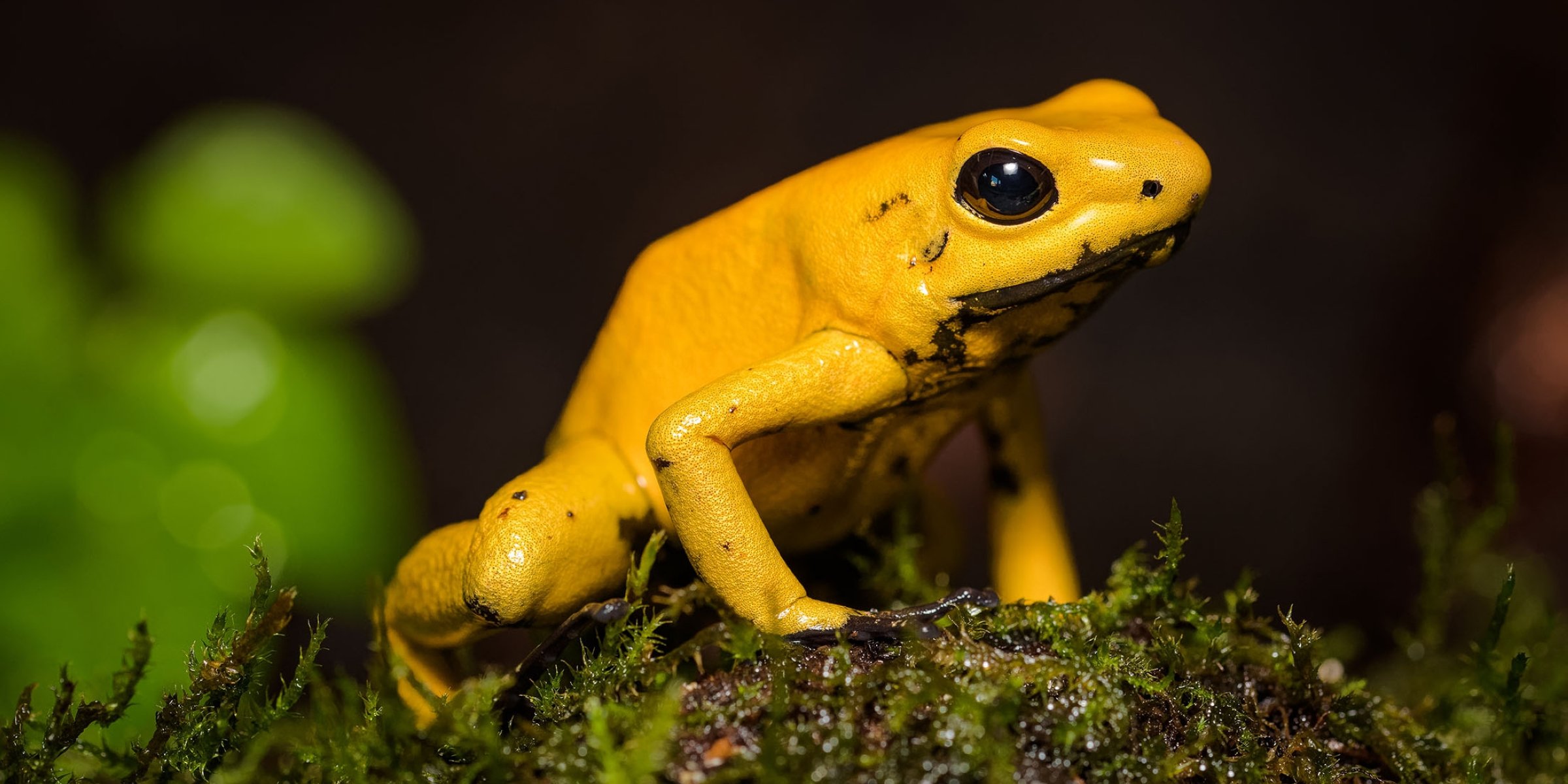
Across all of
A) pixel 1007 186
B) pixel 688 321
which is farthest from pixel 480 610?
pixel 1007 186

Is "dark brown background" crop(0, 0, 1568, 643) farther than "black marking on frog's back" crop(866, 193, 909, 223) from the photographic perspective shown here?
Yes

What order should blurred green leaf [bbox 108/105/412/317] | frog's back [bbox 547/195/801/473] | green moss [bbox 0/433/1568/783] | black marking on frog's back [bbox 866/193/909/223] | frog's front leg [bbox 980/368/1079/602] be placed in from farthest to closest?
blurred green leaf [bbox 108/105/412/317], frog's front leg [bbox 980/368/1079/602], frog's back [bbox 547/195/801/473], black marking on frog's back [bbox 866/193/909/223], green moss [bbox 0/433/1568/783]

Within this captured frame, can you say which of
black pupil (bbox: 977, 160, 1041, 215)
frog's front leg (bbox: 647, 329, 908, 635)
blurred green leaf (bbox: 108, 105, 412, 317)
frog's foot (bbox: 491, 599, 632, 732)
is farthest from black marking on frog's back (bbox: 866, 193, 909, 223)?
blurred green leaf (bbox: 108, 105, 412, 317)

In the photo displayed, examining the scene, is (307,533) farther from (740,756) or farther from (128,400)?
(740,756)

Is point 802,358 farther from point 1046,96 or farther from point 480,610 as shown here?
point 1046,96

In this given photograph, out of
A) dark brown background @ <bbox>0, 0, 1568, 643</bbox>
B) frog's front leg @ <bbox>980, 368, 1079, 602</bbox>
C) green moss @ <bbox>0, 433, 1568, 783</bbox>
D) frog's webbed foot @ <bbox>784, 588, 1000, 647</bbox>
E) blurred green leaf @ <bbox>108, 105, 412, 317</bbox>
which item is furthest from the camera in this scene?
dark brown background @ <bbox>0, 0, 1568, 643</bbox>

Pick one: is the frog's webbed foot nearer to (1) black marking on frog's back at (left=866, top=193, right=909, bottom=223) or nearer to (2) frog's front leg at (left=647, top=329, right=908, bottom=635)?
(2) frog's front leg at (left=647, top=329, right=908, bottom=635)

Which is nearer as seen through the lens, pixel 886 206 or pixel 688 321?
pixel 886 206

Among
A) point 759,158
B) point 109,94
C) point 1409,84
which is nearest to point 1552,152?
point 1409,84
